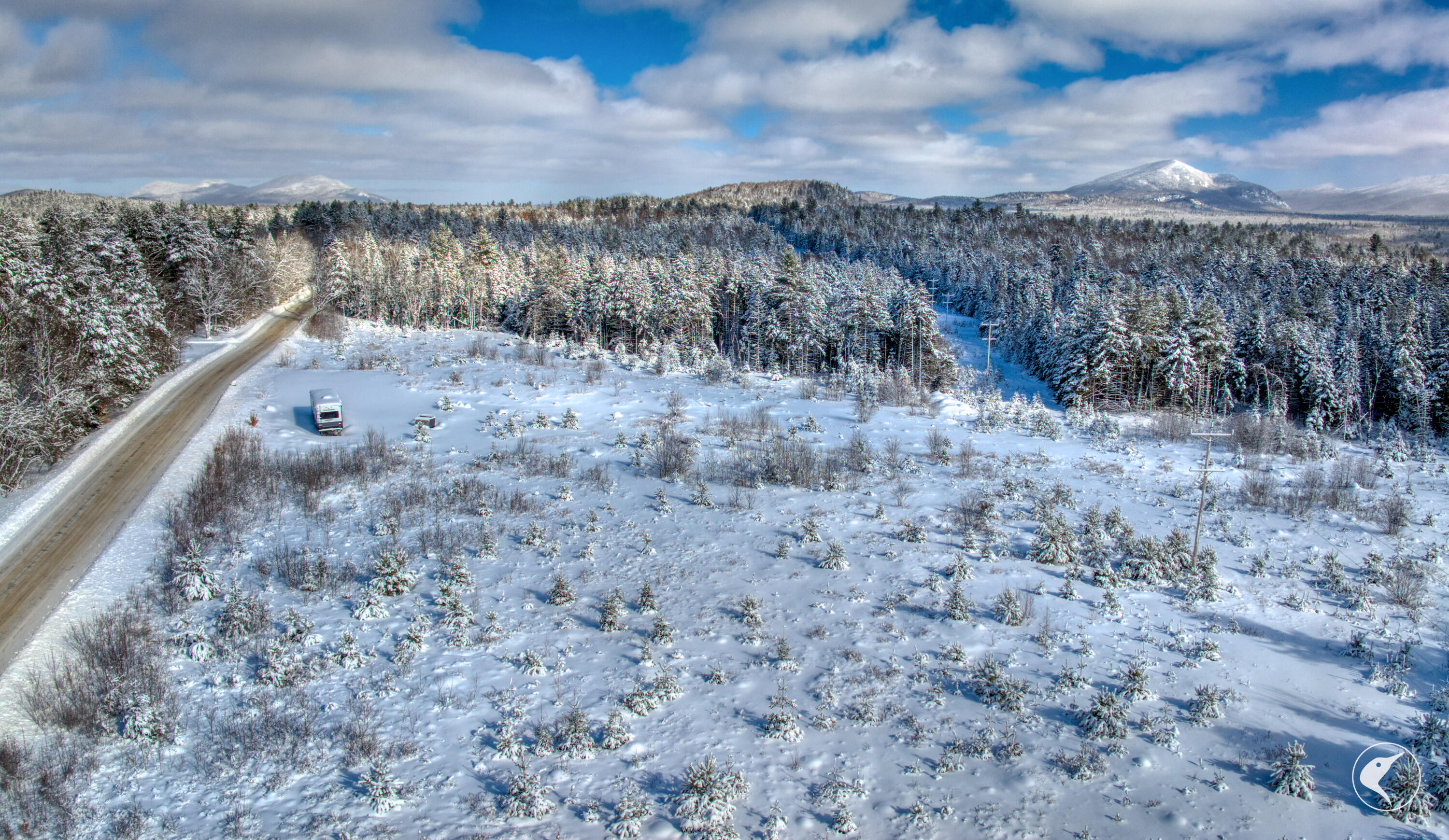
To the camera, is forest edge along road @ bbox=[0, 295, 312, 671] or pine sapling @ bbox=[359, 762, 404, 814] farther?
forest edge along road @ bbox=[0, 295, 312, 671]

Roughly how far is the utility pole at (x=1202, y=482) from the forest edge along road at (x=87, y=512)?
24706mm

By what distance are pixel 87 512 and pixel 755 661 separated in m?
20.1

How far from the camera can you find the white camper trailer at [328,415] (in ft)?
88.3

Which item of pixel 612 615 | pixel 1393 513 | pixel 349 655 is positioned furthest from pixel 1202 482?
pixel 349 655

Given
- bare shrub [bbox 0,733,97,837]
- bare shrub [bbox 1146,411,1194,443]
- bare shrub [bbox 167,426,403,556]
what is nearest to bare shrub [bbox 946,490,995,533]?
bare shrub [bbox 1146,411,1194,443]

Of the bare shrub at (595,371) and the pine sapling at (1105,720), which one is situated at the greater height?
the bare shrub at (595,371)

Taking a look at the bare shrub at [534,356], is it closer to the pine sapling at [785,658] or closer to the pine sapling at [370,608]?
the pine sapling at [370,608]

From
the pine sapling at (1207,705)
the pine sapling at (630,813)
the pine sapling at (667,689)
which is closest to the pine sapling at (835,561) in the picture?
the pine sapling at (667,689)

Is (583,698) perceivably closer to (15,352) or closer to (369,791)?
(369,791)

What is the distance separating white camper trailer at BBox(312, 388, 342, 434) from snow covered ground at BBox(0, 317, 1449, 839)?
4.93 meters

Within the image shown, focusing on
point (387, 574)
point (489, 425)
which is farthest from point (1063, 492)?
point (489, 425)

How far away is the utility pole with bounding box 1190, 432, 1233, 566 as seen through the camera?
49.4 ft

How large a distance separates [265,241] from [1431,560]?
8223 cm

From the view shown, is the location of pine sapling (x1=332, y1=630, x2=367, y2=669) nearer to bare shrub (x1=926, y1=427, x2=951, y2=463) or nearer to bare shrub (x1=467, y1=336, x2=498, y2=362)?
bare shrub (x1=926, y1=427, x2=951, y2=463)
